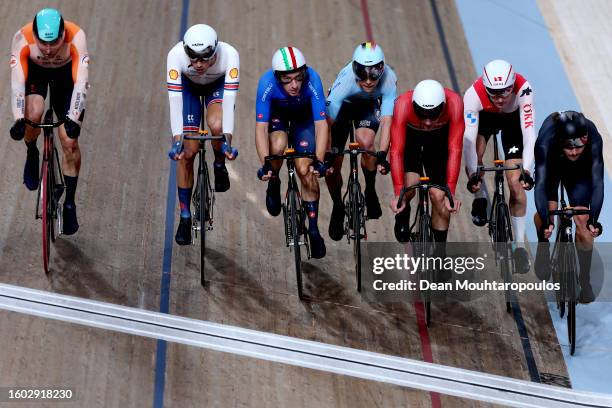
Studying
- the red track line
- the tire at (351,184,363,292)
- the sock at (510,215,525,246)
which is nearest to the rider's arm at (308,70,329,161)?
the tire at (351,184,363,292)

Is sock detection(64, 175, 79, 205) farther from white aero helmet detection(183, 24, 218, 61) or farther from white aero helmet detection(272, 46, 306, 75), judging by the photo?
white aero helmet detection(272, 46, 306, 75)

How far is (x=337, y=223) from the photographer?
262 inches

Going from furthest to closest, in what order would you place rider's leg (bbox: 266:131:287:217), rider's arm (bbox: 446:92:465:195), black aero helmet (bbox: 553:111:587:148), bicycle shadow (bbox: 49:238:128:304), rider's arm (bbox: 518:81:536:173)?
bicycle shadow (bbox: 49:238:128:304)
rider's leg (bbox: 266:131:287:217)
rider's arm (bbox: 518:81:536:173)
rider's arm (bbox: 446:92:465:195)
black aero helmet (bbox: 553:111:587:148)

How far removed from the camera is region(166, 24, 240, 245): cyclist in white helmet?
597 cm

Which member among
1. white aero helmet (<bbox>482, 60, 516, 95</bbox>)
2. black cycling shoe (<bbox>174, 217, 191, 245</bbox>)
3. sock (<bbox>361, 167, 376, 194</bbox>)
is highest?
white aero helmet (<bbox>482, 60, 516, 95</bbox>)

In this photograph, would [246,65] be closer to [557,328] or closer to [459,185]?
[459,185]

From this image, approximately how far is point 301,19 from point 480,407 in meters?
4.70

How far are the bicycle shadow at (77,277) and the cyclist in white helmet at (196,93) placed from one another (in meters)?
0.52

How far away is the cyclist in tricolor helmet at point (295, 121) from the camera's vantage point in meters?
5.96

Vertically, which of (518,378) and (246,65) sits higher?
(246,65)

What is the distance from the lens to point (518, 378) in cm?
578

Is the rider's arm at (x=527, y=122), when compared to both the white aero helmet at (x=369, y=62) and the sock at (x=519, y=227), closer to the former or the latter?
the sock at (x=519, y=227)

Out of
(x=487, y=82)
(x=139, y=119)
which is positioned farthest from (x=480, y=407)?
(x=139, y=119)

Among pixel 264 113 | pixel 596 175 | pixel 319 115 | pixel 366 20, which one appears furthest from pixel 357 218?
pixel 366 20
